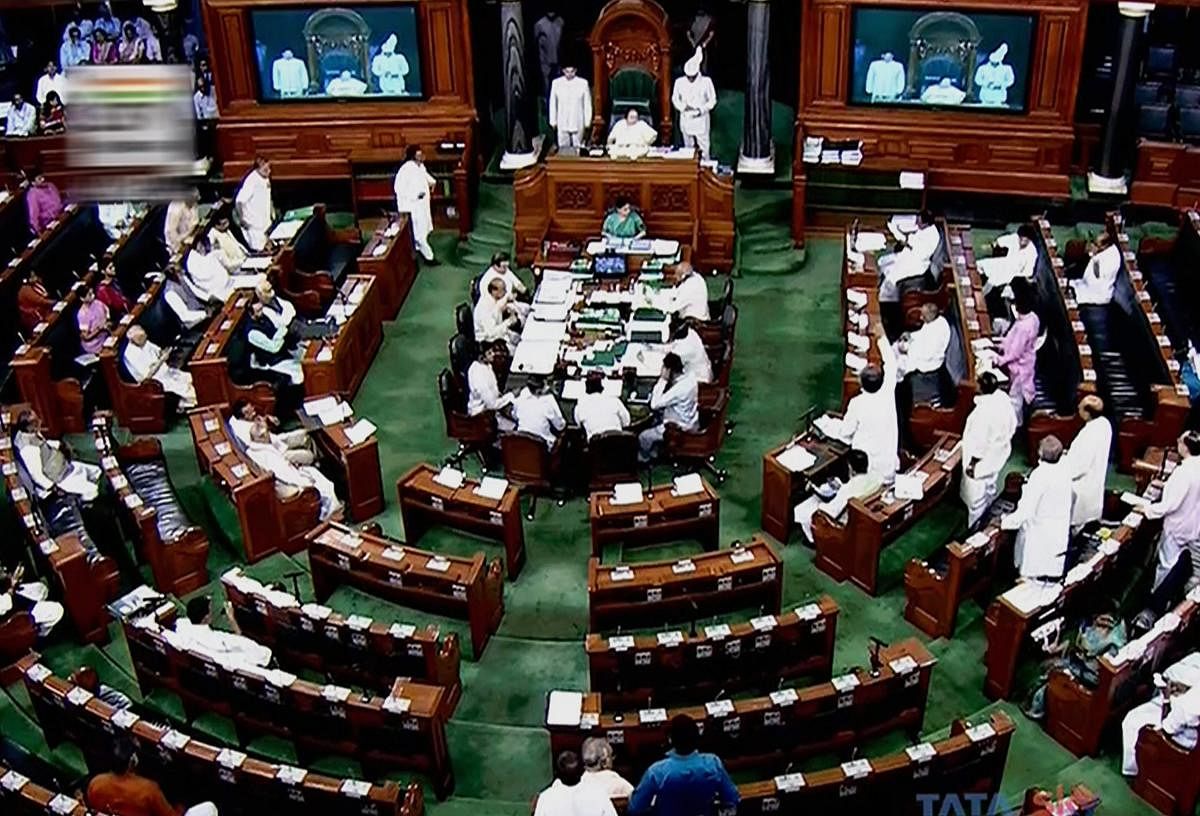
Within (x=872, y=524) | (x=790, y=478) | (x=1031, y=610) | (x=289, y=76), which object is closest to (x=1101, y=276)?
(x=790, y=478)

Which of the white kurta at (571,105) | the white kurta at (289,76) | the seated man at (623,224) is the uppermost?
the white kurta at (289,76)

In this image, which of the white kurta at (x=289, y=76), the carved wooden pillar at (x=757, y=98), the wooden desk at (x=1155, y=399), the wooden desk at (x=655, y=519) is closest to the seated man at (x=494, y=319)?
the wooden desk at (x=655, y=519)

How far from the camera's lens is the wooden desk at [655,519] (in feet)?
38.6

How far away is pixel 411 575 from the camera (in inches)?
440

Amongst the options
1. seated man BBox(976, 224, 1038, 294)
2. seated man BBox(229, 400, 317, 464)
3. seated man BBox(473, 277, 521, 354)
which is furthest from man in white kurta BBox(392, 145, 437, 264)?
seated man BBox(976, 224, 1038, 294)

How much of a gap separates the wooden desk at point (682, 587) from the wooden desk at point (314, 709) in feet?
5.28

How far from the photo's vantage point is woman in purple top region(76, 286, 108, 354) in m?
14.5

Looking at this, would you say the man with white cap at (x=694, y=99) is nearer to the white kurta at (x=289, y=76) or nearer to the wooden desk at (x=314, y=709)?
the white kurta at (x=289, y=76)

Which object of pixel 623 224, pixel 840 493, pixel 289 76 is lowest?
pixel 840 493

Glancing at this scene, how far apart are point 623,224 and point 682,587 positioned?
6.31 meters

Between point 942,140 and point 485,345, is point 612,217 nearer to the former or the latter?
point 485,345

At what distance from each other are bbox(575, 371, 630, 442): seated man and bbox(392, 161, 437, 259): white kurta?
5069mm

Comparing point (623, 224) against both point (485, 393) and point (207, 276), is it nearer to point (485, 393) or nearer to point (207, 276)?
point (485, 393)

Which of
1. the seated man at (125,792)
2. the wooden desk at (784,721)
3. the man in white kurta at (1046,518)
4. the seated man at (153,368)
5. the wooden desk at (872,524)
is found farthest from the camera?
the seated man at (153,368)
